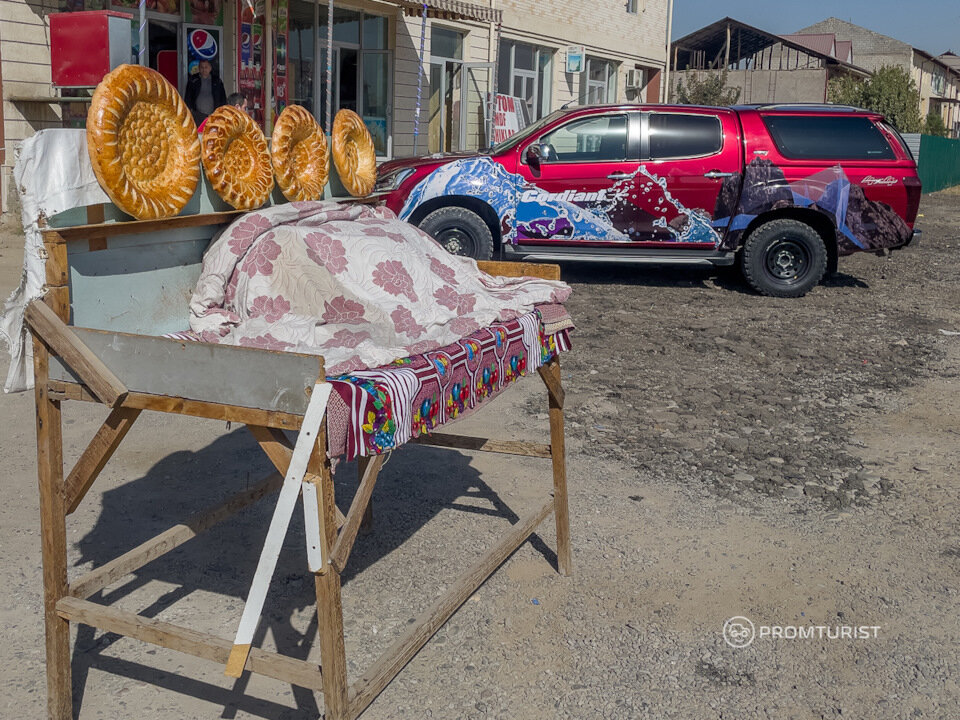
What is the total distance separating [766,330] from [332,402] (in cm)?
669

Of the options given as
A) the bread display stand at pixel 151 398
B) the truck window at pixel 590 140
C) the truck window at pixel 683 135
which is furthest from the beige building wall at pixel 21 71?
the bread display stand at pixel 151 398

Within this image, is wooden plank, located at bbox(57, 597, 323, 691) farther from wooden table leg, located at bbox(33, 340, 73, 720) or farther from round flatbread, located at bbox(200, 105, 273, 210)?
round flatbread, located at bbox(200, 105, 273, 210)

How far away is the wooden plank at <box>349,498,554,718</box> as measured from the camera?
8.24ft

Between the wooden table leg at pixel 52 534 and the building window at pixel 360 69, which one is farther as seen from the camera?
the building window at pixel 360 69

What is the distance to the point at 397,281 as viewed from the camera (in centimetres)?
322

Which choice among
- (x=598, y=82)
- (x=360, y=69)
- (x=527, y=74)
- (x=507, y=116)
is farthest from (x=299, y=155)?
(x=598, y=82)

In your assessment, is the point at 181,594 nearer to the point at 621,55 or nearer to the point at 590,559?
the point at 590,559

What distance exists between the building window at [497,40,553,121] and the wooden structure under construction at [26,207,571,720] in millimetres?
19799

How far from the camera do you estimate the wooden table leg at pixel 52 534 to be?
2539mm

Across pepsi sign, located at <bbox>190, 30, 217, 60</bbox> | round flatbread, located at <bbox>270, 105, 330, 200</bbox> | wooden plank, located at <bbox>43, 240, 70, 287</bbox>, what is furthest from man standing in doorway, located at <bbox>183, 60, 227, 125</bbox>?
wooden plank, located at <bbox>43, 240, 70, 287</bbox>

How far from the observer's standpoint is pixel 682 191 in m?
9.93

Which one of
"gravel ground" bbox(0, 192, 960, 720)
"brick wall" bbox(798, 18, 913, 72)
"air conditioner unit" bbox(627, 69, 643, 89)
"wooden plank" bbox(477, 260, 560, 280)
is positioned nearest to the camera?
"gravel ground" bbox(0, 192, 960, 720)

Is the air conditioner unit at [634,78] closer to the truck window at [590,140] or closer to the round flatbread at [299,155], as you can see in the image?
the truck window at [590,140]

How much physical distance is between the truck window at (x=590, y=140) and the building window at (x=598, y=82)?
50.3 feet
